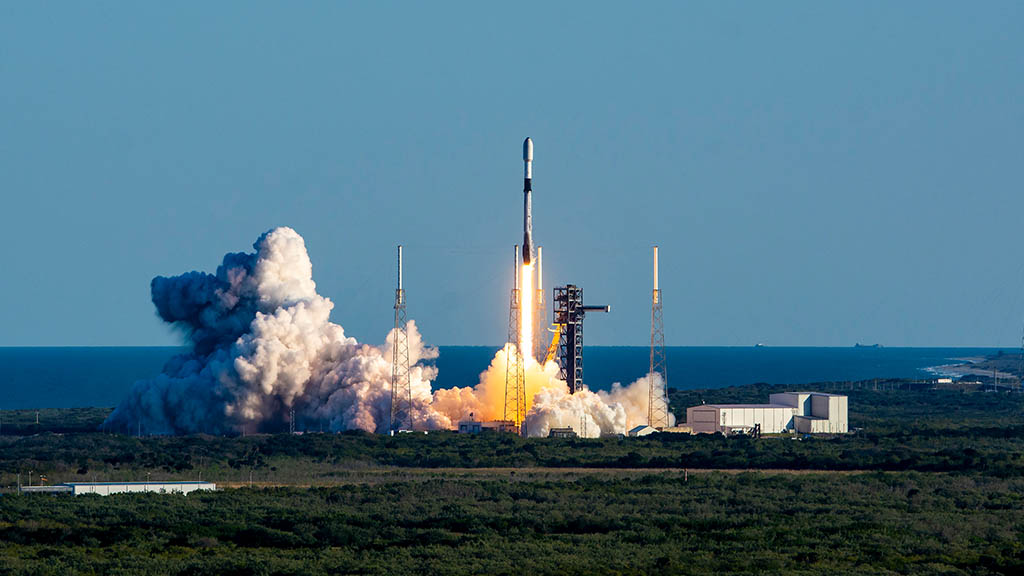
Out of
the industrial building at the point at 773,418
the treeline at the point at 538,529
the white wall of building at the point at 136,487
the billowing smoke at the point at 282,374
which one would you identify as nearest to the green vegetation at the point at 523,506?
the treeline at the point at 538,529

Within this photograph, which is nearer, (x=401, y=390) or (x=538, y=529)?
(x=538, y=529)

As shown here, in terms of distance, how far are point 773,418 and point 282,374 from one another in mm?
26988

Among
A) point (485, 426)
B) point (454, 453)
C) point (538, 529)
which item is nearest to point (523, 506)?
point (538, 529)

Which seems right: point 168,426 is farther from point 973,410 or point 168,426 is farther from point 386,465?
point 973,410

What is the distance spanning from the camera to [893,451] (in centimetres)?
7525

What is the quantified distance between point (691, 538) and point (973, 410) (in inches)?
3204

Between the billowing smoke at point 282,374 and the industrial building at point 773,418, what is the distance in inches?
146

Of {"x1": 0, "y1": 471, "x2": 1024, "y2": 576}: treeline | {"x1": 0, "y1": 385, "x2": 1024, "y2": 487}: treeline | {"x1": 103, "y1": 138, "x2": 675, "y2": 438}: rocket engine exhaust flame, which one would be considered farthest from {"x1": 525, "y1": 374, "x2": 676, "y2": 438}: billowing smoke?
{"x1": 0, "y1": 471, "x2": 1024, "y2": 576}: treeline

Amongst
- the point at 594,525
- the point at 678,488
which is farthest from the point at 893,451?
the point at 594,525

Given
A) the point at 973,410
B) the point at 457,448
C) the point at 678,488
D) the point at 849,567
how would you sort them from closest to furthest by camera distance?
the point at 849,567, the point at 678,488, the point at 457,448, the point at 973,410

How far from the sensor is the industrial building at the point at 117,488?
58.5 m

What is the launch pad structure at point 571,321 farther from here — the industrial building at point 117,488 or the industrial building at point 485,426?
the industrial building at point 117,488

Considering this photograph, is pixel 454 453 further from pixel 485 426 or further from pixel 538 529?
pixel 538 529

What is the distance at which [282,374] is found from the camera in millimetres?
88188
